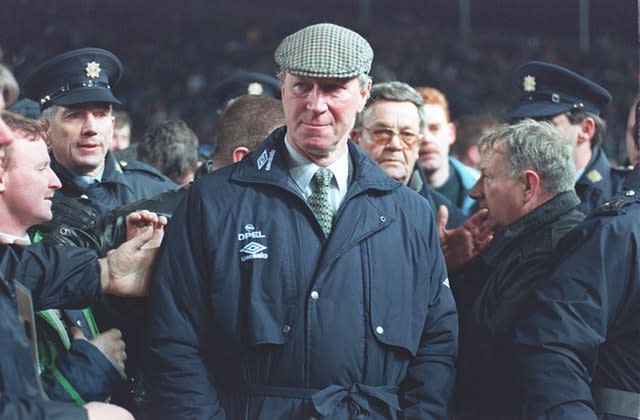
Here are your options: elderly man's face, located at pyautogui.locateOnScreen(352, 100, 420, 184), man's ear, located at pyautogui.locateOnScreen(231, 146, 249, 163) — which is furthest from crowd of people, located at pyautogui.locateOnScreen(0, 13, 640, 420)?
elderly man's face, located at pyautogui.locateOnScreen(352, 100, 420, 184)

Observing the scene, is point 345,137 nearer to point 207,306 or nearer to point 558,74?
point 207,306

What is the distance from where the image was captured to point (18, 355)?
2.88 m

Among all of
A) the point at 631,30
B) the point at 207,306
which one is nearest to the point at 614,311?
the point at 207,306

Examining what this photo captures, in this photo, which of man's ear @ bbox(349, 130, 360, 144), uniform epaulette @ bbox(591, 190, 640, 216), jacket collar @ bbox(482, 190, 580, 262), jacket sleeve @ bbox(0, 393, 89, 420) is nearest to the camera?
jacket sleeve @ bbox(0, 393, 89, 420)

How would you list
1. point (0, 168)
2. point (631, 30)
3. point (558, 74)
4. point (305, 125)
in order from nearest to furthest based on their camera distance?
point (0, 168), point (305, 125), point (558, 74), point (631, 30)

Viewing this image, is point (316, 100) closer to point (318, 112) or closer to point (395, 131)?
point (318, 112)

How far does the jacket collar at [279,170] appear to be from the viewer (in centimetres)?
361

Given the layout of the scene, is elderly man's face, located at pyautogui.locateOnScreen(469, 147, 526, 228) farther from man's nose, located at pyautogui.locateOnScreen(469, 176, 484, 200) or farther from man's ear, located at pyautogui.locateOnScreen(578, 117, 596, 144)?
man's ear, located at pyautogui.locateOnScreen(578, 117, 596, 144)

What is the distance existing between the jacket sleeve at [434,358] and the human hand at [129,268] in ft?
3.02

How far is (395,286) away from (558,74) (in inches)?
96.5

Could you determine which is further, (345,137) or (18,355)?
(345,137)

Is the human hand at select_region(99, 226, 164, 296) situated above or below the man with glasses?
below

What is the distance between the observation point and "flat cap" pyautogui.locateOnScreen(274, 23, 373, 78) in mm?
3572

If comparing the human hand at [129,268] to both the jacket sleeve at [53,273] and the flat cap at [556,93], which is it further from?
the flat cap at [556,93]
